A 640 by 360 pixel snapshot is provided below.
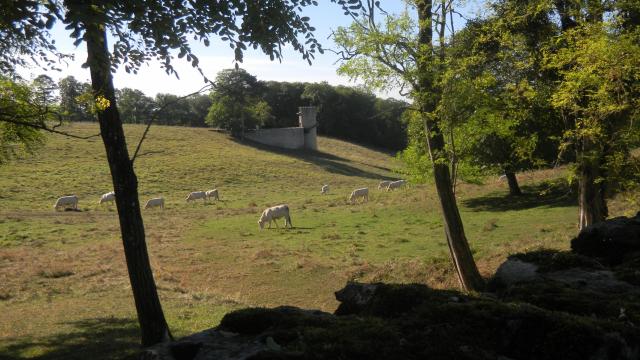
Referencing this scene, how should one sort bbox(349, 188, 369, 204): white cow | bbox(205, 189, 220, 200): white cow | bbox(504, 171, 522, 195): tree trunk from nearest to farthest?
bbox(504, 171, 522, 195): tree trunk < bbox(349, 188, 369, 204): white cow < bbox(205, 189, 220, 200): white cow

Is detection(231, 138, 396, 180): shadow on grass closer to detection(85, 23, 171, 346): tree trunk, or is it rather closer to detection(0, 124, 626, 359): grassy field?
detection(0, 124, 626, 359): grassy field

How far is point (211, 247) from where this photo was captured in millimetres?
29500

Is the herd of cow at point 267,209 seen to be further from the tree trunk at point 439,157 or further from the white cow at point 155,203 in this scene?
the tree trunk at point 439,157

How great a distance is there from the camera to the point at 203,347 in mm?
4312

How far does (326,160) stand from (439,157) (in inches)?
3054

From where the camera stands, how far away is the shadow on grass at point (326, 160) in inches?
3270

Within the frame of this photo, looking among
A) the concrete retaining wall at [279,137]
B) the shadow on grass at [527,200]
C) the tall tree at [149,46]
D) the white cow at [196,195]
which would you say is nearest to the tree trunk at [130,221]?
the tall tree at [149,46]

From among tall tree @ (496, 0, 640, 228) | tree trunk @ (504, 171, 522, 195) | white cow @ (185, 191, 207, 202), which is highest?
tall tree @ (496, 0, 640, 228)

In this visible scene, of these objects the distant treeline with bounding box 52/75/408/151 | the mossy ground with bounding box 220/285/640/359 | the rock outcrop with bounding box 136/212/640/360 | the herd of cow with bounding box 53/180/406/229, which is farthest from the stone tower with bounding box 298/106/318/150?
the mossy ground with bounding box 220/285/640/359

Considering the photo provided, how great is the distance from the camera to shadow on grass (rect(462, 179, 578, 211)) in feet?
111

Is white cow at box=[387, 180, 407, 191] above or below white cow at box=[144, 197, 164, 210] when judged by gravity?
below

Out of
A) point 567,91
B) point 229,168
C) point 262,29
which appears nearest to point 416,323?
point 262,29

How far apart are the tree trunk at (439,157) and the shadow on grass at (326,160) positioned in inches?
2537

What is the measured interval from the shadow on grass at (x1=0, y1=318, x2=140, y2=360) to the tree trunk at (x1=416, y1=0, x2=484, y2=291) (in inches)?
364
